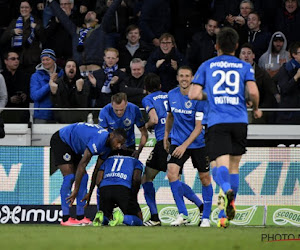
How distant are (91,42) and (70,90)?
1.77 metres

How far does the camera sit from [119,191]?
39.1ft

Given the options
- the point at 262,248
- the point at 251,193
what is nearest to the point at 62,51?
the point at 251,193

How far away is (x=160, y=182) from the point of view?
14500 mm

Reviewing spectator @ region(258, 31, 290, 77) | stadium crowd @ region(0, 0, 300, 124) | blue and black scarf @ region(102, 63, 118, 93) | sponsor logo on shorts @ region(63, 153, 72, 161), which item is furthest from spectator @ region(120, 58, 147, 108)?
sponsor logo on shorts @ region(63, 153, 72, 161)

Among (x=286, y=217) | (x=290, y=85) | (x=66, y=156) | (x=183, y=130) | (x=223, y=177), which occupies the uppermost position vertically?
(x=290, y=85)

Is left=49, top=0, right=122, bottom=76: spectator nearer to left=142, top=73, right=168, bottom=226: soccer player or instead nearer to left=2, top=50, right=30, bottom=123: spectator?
left=2, top=50, right=30, bottom=123: spectator

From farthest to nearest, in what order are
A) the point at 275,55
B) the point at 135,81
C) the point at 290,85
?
the point at 275,55 < the point at 135,81 < the point at 290,85

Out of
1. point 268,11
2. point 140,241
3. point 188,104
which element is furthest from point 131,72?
point 140,241

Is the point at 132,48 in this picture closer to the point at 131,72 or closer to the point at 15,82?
the point at 131,72

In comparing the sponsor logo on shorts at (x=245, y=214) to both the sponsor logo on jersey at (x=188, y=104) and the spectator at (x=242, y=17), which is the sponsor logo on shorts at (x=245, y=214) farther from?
the spectator at (x=242, y=17)

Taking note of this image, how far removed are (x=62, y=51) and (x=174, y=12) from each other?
2.47 m

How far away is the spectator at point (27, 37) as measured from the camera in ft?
56.5

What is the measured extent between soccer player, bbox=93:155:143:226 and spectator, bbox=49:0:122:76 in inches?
174

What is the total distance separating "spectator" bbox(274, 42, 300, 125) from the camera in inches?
565
